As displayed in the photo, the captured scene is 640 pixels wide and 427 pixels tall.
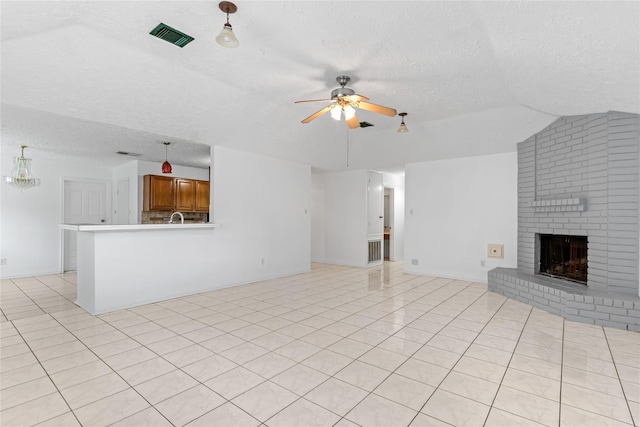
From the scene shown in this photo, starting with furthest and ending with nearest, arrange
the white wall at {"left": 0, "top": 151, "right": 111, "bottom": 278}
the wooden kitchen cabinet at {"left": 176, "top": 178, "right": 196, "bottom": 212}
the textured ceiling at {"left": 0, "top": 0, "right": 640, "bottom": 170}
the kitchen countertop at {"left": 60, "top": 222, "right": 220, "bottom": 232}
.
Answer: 1. the wooden kitchen cabinet at {"left": 176, "top": 178, "right": 196, "bottom": 212}
2. the white wall at {"left": 0, "top": 151, "right": 111, "bottom": 278}
3. the kitchen countertop at {"left": 60, "top": 222, "right": 220, "bottom": 232}
4. the textured ceiling at {"left": 0, "top": 0, "right": 640, "bottom": 170}

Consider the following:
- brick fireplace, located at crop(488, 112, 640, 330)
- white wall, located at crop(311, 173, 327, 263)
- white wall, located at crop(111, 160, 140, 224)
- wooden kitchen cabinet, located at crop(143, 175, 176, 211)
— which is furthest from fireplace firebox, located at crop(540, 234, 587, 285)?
white wall, located at crop(111, 160, 140, 224)

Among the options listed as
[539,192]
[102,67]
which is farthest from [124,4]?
[539,192]

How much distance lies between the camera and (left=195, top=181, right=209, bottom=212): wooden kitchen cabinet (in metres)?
7.53

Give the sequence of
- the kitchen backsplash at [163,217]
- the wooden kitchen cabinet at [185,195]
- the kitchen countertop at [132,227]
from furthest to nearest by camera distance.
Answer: the wooden kitchen cabinet at [185,195], the kitchen backsplash at [163,217], the kitchen countertop at [132,227]

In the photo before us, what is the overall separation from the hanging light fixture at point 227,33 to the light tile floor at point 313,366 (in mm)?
2423

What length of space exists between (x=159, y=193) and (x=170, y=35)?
479 centimetres

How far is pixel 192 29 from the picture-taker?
2.63 meters

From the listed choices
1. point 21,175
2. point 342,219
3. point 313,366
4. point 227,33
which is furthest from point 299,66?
point 21,175

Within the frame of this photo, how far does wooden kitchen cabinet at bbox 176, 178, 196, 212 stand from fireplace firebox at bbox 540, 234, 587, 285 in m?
6.93

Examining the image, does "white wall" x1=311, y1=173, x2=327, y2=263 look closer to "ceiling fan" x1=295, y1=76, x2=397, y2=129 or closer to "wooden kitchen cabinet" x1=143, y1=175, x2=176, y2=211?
"wooden kitchen cabinet" x1=143, y1=175, x2=176, y2=211

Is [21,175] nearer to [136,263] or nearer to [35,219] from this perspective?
[35,219]

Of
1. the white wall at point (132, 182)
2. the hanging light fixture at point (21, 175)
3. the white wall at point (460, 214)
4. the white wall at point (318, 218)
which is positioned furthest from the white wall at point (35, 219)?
the white wall at point (460, 214)

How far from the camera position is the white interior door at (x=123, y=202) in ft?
23.3

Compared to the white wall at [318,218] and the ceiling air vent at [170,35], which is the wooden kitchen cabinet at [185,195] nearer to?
the white wall at [318,218]
